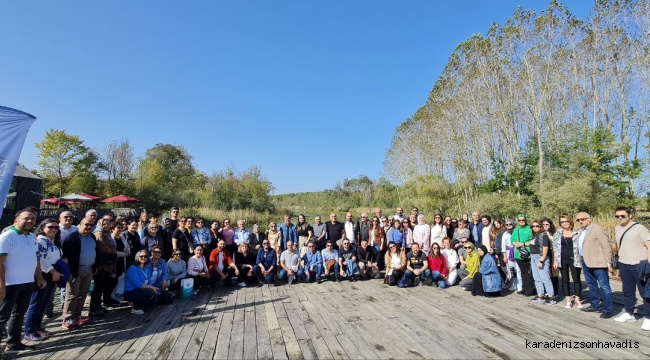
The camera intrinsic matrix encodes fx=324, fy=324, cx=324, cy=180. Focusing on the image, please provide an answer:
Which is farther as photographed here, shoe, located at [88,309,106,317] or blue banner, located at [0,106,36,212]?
shoe, located at [88,309,106,317]

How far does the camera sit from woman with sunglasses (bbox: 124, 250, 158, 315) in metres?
→ 4.72

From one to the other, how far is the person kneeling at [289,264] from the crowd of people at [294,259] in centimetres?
2

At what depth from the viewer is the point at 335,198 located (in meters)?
41.2

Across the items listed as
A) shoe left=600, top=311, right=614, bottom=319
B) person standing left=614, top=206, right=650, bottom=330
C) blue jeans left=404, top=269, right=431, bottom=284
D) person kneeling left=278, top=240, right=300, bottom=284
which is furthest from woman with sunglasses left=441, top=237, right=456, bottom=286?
person kneeling left=278, top=240, right=300, bottom=284

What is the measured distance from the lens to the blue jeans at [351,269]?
23.1 feet

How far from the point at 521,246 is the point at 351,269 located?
3272 millimetres

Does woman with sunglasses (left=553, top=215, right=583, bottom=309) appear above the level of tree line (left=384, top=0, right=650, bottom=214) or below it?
below

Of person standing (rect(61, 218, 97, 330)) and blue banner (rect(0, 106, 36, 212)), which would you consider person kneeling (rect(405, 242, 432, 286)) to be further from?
blue banner (rect(0, 106, 36, 212))

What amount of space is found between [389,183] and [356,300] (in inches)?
1219

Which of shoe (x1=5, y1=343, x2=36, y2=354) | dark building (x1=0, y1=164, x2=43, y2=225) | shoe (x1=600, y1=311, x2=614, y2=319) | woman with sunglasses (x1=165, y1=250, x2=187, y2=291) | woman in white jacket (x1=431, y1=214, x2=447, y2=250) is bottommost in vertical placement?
shoe (x1=5, y1=343, x2=36, y2=354)

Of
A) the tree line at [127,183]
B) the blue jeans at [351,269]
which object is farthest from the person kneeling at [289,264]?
the tree line at [127,183]

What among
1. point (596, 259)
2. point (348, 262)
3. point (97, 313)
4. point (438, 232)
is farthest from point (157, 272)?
point (596, 259)

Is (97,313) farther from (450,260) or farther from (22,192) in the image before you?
(22,192)

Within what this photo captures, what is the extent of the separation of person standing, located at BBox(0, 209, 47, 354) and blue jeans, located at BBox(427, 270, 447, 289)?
19.8ft
